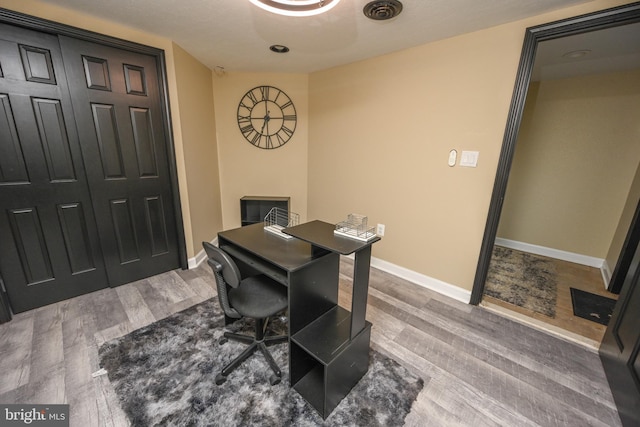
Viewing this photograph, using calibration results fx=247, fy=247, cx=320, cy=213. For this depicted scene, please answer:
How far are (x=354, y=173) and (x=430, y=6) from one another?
1.68 m

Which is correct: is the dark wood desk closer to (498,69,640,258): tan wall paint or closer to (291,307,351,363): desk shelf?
(291,307,351,363): desk shelf

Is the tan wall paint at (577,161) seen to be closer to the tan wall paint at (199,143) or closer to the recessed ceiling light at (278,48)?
the recessed ceiling light at (278,48)

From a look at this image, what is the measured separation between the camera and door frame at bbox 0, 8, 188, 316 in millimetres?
1751

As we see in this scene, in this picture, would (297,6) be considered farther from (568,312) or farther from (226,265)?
(568,312)

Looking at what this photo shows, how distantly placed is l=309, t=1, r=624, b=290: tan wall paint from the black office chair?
1654 mm

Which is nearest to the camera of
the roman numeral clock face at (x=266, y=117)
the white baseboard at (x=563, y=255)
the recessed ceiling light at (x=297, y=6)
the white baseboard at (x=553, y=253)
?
the recessed ceiling light at (x=297, y=6)

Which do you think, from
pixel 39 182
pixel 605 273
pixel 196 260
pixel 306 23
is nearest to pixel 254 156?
pixel 196 260

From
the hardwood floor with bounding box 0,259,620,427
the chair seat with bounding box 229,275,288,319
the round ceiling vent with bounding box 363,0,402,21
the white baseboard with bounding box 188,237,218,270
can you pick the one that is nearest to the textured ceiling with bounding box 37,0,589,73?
the round ceiling vent with bounding box 363,0,402,21

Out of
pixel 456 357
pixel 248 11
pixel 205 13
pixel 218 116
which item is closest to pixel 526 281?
pixel 456 357

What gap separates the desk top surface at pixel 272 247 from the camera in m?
1.42

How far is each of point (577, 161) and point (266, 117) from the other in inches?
160

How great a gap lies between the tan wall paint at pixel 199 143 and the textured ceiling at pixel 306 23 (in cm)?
28

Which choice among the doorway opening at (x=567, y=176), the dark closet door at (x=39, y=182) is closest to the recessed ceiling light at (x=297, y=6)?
the doorway opening at (x=567, y=176)

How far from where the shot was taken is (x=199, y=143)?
292 centimetres
